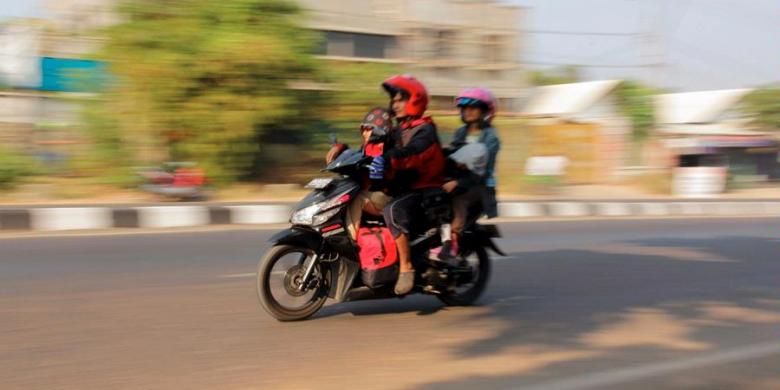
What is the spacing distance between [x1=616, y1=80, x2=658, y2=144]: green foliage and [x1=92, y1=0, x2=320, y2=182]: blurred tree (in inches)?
728

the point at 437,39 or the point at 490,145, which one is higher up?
the point at 437,39

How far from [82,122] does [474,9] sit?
76.9ft


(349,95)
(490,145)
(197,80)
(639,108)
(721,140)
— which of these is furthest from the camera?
Result: (639,108)

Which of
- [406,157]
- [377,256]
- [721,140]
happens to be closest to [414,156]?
[406,157]

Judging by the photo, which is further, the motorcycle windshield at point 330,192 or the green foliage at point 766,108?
the green foliage at point 766,108

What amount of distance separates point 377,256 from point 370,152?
2.31ft

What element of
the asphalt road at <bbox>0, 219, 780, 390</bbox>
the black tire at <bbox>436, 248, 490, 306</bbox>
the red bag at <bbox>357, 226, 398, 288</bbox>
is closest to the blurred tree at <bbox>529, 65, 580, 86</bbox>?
the asphalt road at <bbox>0, 219, 780, 390</bbox>

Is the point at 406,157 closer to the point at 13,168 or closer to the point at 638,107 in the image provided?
the point at 13,168

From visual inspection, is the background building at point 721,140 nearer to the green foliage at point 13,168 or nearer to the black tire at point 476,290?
the green foliage at point 13,168

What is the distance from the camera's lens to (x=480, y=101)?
626 cm

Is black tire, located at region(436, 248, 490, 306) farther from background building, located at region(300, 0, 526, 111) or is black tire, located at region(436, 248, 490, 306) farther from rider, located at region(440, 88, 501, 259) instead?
background building, located at region(300, 0, 526, 111)

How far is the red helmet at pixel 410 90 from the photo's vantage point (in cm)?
576

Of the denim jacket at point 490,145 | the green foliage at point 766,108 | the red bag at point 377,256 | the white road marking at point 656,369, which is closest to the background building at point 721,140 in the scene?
the green foliage at point 766,108

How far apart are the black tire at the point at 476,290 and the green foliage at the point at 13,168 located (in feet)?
38.6
